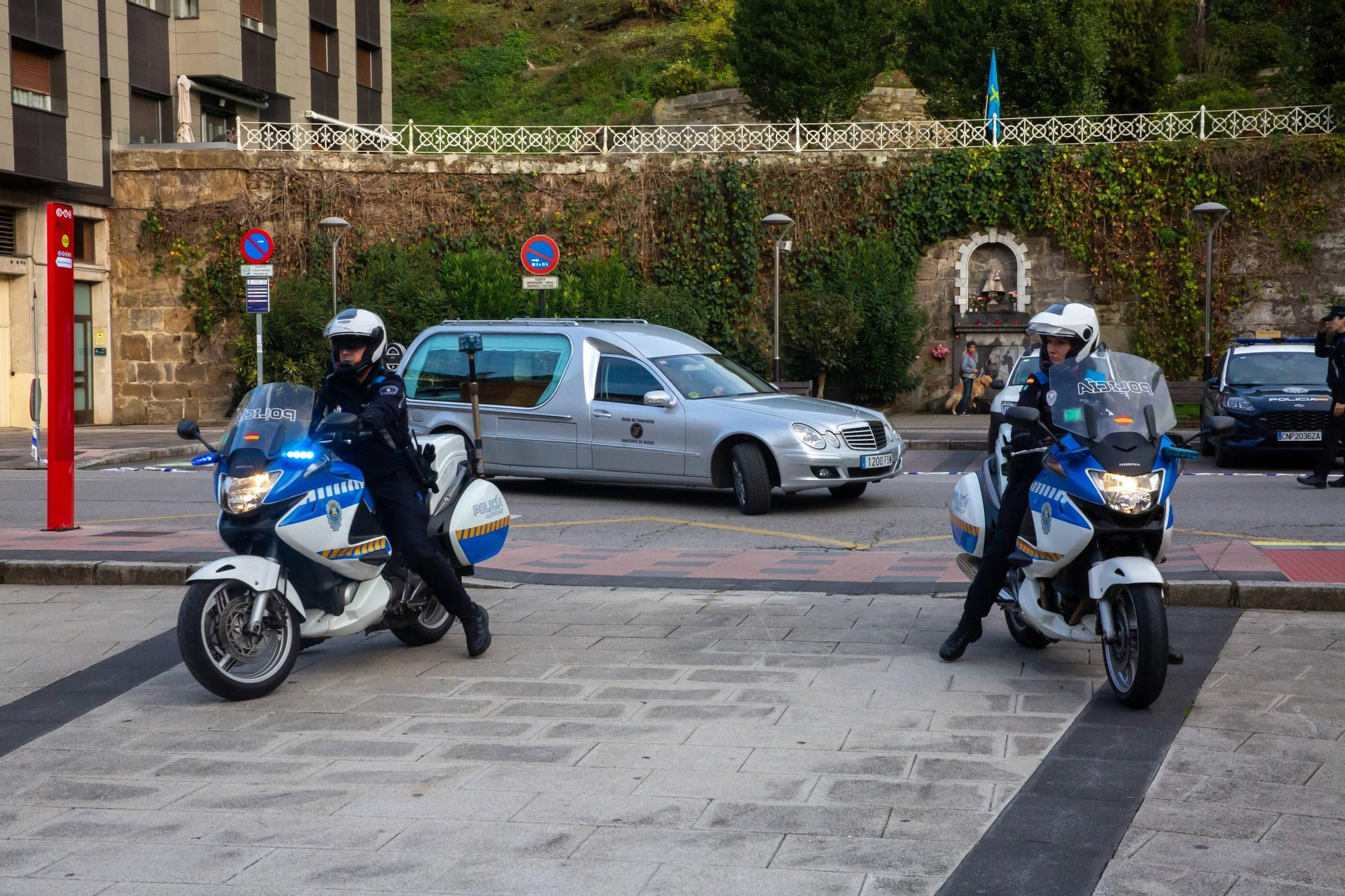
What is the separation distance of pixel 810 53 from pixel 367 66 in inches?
491

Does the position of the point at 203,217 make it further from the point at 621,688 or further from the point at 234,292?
the point at 621,688

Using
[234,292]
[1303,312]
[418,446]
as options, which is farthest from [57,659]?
[1303,312]

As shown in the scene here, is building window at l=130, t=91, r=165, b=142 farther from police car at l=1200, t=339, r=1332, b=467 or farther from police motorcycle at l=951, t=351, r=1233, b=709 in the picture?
police motorcycle at l=951, t=351, r=1233, b=709

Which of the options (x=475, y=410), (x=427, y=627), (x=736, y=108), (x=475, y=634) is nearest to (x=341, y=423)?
A: (x=475, y=634)

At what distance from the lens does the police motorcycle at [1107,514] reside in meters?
5.53

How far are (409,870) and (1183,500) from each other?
414 inches

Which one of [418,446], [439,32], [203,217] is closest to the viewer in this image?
[418,446]

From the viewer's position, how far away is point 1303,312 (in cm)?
2717

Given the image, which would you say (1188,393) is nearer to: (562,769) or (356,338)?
(356,338)

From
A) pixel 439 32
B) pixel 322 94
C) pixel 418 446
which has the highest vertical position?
pixel 439 32

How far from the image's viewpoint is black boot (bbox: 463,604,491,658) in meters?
6.72

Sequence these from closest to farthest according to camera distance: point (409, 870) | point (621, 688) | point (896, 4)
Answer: point (409, 870), point (621, 688), point (896, 4)

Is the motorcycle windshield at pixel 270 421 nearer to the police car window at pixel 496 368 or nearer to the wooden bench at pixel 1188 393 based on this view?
the police car window at pixel 496 368

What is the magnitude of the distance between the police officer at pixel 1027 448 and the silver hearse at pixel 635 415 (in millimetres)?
6101
